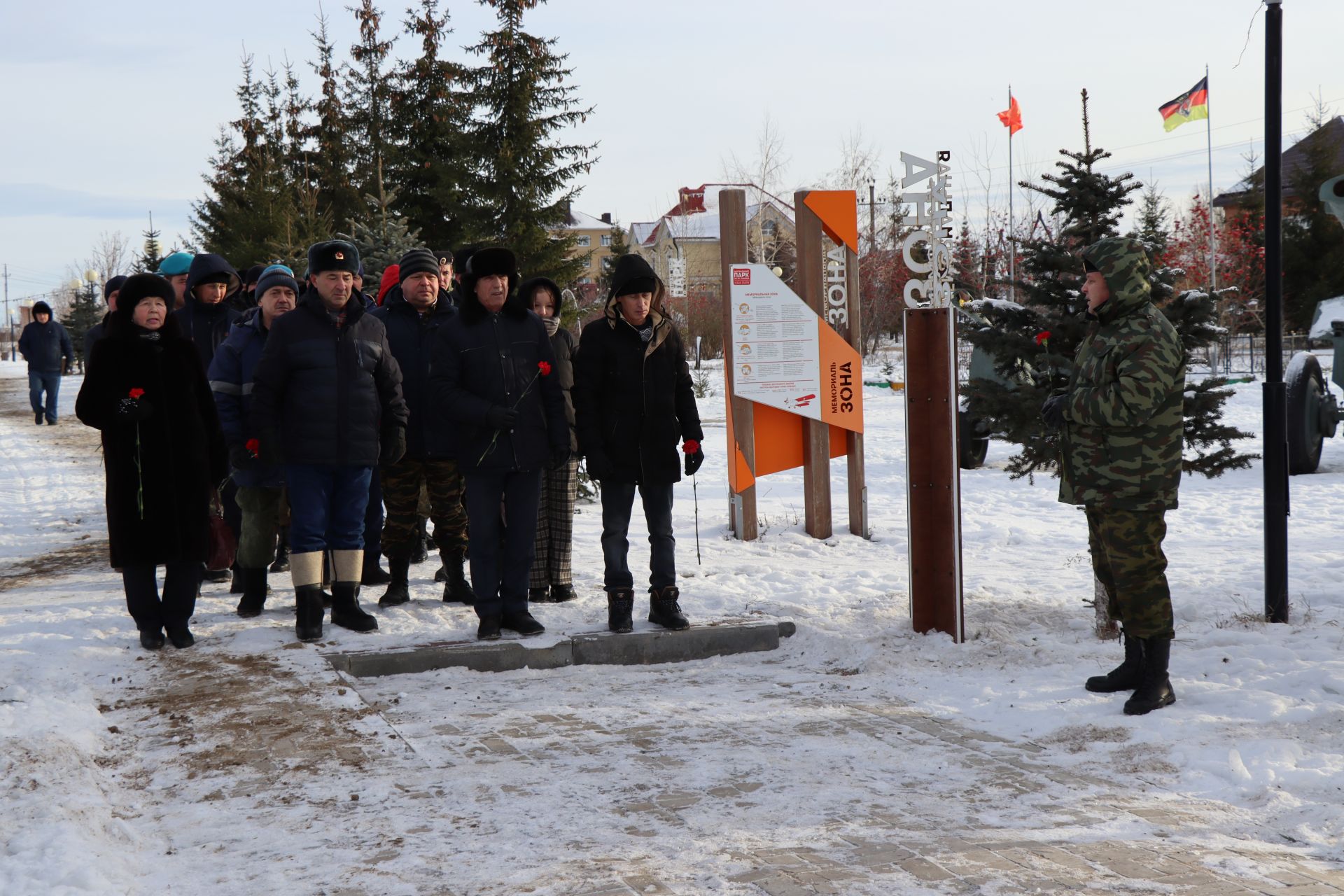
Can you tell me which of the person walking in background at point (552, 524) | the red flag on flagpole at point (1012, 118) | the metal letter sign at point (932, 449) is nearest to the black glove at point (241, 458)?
the person walking in background at point (552, 524)

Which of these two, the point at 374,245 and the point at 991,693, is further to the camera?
the point at 374,245

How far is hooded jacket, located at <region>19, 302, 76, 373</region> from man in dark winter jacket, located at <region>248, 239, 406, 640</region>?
49.4ft

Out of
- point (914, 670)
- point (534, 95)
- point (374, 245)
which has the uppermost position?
point (534, 95)

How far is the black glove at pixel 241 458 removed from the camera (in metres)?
6.42

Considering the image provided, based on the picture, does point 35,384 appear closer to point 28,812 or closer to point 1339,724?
point 28,812

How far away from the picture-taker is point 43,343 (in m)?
19.7

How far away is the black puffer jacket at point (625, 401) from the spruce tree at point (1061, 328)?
5.80 feet

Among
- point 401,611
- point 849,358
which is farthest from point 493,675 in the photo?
point 849,358

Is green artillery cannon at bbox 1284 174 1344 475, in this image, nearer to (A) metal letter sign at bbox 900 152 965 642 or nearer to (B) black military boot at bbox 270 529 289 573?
(A) metal letter sign at bbox 900 152 965 642

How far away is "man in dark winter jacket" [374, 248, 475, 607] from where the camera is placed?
728cm

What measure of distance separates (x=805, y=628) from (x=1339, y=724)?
2.75 m

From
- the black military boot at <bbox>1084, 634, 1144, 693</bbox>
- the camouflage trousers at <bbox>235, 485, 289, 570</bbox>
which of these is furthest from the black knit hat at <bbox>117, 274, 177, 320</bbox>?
the black military boot at <bbox>1084, 634, 1144, 693</bbox>

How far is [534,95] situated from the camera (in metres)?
21.2

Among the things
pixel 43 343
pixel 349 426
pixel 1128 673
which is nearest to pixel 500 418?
pixel 349 426
